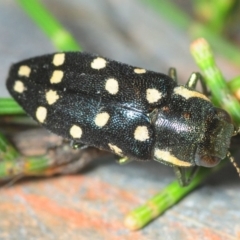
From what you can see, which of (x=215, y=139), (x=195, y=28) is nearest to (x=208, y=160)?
(x=215, y=139)

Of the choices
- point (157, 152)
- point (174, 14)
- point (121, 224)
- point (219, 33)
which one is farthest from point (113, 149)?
point (219, 33)

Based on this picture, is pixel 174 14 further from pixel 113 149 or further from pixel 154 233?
pixel 154 233

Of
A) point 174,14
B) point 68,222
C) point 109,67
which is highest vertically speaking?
point 174,14

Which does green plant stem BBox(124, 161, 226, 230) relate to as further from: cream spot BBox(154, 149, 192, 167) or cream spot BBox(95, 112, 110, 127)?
cream spot BBox(95, 112, 110, 127)

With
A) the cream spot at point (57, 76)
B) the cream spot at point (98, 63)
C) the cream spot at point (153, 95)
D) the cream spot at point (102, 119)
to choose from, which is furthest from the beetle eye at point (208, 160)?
the cream spot at point (57, 76)

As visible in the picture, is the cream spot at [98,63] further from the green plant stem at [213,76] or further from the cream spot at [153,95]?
the green plant stem at [213,76]

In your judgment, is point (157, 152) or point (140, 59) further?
point (140, 59)

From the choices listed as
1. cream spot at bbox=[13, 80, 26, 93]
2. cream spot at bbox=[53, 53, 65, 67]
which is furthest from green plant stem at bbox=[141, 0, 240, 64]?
cream spot at bbox=[13, 80, 26, 93]
